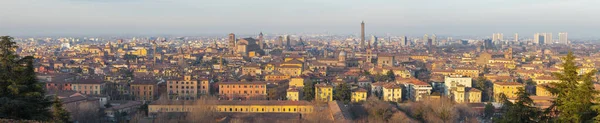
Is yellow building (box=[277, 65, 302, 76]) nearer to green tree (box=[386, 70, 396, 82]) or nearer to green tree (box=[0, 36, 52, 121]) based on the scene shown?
green tree (box=[386, 70, 396, 82])

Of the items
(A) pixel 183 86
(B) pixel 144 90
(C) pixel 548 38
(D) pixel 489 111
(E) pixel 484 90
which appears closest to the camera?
(D) pixel 489 111

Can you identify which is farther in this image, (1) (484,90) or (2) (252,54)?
(2) (252,54)

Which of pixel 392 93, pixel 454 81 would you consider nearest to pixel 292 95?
pixel 392 93

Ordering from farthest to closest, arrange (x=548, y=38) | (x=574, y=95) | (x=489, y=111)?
(x=548, y=38), (x=489, y=111), (x=574, y=95)

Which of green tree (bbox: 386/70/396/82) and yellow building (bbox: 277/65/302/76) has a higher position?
yellow building (bbox: 277/65/302/76)

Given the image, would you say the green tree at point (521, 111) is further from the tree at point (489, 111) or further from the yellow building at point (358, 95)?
the yellow building at point (358, 95)

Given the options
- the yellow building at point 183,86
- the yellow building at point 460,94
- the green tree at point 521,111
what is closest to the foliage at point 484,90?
the yellow building at point 460,94

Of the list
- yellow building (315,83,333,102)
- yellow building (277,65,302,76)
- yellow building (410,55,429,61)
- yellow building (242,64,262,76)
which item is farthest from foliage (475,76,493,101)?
yellow building (410,55,429,61)

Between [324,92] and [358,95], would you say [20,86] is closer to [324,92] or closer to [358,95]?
[324,92]
